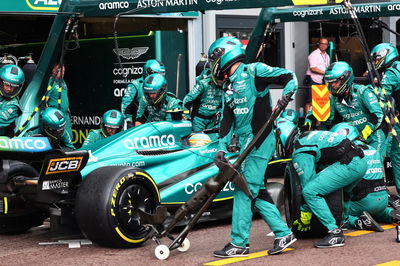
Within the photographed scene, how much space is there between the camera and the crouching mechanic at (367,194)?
30.2 ft

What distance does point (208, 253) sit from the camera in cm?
823

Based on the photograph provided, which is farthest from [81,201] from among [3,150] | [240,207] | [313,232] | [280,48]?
[280,48]

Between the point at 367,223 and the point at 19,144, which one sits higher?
the point at 19,144

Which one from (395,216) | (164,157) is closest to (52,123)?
(164,157)

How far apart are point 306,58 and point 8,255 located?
1049cm

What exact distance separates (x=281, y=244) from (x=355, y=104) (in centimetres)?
261

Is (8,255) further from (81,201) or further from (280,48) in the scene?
(280,48)

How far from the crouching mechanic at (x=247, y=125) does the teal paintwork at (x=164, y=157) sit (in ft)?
4.08

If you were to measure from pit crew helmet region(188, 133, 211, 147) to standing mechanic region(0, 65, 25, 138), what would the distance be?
2.14 m

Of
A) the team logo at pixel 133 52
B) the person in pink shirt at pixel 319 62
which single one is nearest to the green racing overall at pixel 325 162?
the team logo at pixel 133 52

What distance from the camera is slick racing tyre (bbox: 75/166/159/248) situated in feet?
26.9

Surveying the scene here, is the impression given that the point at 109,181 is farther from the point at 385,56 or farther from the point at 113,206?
the point at 385,56

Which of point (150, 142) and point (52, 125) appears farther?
point (52, 125)

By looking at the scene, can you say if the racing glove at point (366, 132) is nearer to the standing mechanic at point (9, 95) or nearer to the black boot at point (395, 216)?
the black boot at point (395, 216)
